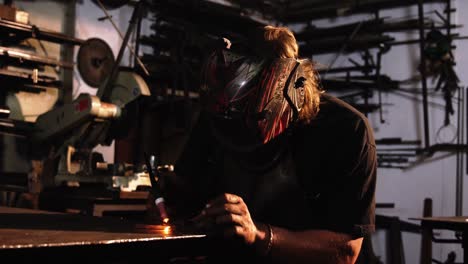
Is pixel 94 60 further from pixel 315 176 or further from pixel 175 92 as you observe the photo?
pixel 315 176

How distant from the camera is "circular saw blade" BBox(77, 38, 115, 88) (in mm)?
4703

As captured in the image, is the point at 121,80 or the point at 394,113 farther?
the point at 394,113

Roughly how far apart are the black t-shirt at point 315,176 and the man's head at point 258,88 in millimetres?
134

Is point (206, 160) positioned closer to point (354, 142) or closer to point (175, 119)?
point (354, 142)

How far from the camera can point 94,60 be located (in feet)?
15.7

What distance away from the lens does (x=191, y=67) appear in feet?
17.2

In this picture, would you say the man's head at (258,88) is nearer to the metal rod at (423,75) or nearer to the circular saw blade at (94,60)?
the circular saw blade at (94,60)

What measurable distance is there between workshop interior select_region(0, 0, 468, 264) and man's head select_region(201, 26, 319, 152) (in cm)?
75

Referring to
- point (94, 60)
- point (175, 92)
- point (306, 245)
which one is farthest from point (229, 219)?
point (94, 60)

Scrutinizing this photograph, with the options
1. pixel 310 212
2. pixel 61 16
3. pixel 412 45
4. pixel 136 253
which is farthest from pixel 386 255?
pixel 136 253

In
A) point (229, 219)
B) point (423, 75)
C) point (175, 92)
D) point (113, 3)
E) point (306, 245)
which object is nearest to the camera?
point (229, 219)

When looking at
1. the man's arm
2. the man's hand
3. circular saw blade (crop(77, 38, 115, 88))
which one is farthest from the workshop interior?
the man's hand

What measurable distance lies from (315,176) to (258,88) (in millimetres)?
388

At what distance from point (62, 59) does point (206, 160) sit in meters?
2.93
